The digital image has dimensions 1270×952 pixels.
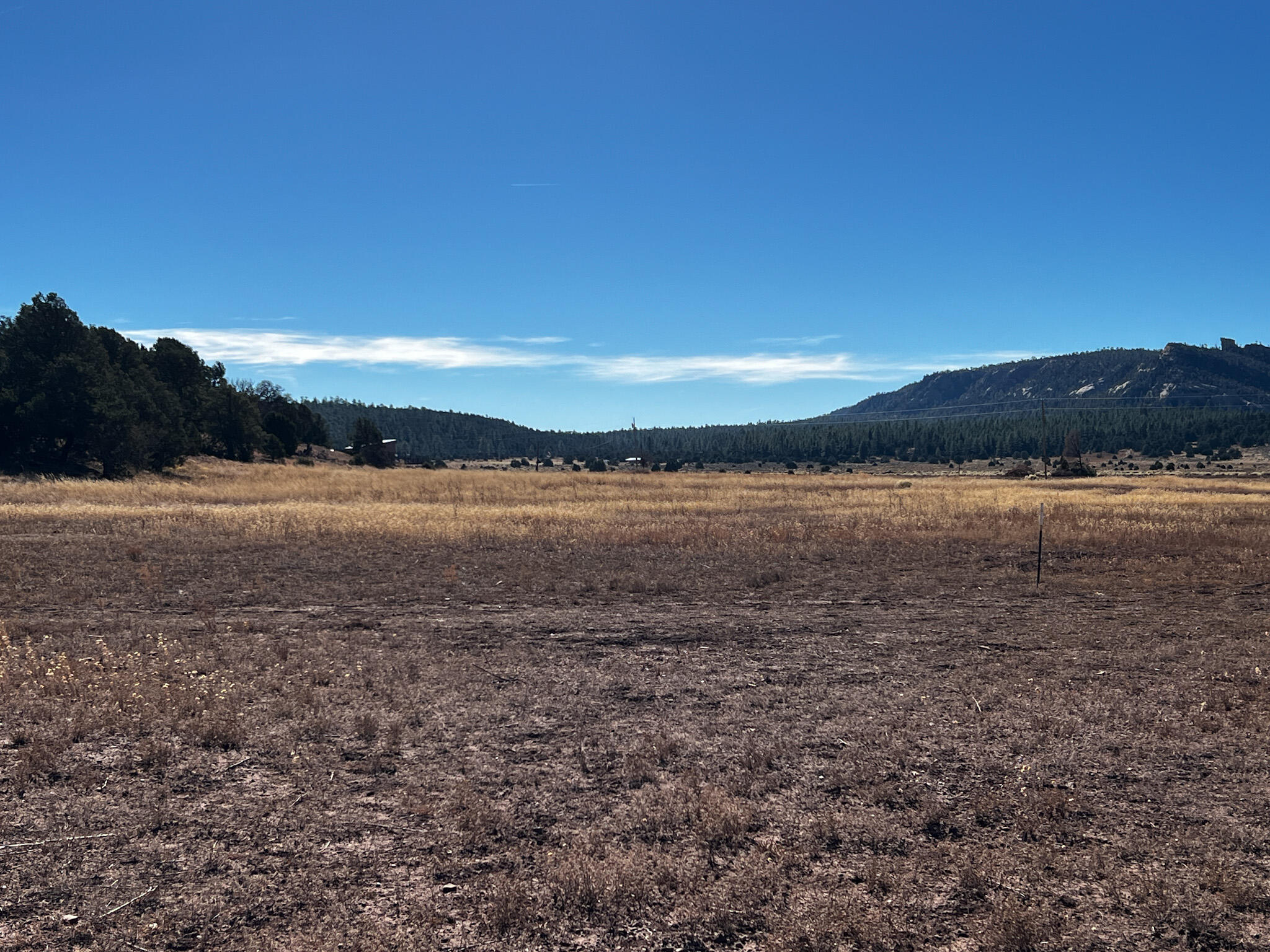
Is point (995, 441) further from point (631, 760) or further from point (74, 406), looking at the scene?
point (631, 760)

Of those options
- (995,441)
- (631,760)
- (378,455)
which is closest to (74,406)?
(378,455)

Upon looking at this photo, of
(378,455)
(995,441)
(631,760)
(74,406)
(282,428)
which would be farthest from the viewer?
(995,441)

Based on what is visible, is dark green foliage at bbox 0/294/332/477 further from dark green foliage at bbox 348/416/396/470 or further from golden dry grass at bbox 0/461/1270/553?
dark green foliage at bbox 348/416/396/470

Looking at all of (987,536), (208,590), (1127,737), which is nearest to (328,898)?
(1127,737)

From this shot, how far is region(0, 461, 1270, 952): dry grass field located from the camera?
178 inches

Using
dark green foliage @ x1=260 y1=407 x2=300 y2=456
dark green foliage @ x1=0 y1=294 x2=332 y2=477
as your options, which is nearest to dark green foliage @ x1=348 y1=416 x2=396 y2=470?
dark green foliage @ x1=260 y1=407 x2=300 y2=456

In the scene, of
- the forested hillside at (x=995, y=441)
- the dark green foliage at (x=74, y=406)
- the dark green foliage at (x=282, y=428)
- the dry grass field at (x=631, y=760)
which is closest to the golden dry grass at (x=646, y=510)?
the dark green foliage at (x=74, y=406)

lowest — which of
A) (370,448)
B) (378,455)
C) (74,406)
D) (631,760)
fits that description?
(631,760)

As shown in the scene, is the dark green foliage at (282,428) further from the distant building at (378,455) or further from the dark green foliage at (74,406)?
the dark green foliage at (74,406)

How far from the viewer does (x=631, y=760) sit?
6785mm

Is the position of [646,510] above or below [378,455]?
below

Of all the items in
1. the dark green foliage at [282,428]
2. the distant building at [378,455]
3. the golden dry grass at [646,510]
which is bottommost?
the golden dry grass at [646,510]

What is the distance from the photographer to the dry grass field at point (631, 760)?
4.53 metres

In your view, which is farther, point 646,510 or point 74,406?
point 74,406
